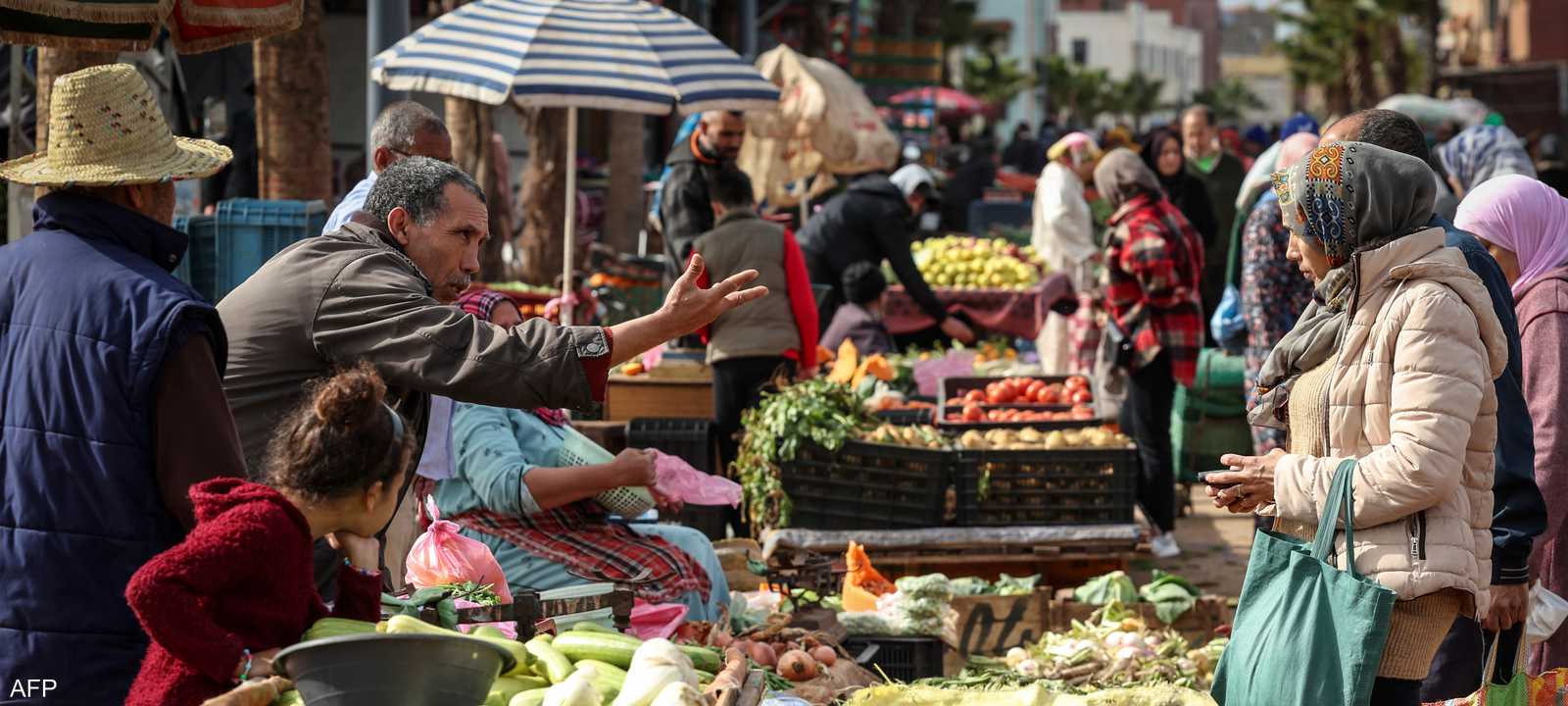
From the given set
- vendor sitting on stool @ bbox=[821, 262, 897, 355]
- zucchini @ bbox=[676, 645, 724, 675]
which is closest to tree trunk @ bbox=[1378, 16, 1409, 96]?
vendor sitting on stool @ bbox=[821, 262, 897, 355]

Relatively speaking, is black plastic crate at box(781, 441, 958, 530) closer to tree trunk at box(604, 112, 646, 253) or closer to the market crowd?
the market crowd

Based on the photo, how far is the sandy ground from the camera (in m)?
8.77

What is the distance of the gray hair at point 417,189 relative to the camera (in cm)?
416

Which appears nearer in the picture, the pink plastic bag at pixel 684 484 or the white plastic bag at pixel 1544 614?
the white plastic bag at pixel 1544 614

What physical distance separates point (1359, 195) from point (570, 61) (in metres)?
4.83

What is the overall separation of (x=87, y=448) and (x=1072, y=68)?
3467 inches

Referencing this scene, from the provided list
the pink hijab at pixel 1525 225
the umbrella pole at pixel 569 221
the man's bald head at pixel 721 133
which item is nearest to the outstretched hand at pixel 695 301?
the pink hijab at pixel 1525 225

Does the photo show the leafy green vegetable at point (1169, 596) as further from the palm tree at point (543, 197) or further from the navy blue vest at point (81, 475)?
the palm tree at point (543, 197)

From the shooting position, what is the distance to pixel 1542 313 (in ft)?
15.6

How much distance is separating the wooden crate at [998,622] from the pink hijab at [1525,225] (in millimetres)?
2717

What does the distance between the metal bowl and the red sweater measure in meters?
0.18

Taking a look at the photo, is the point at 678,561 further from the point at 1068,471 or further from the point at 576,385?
the point at 1068,471

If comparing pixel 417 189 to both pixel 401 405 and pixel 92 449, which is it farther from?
pixel 92 449

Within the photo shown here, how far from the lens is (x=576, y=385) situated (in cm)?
384
